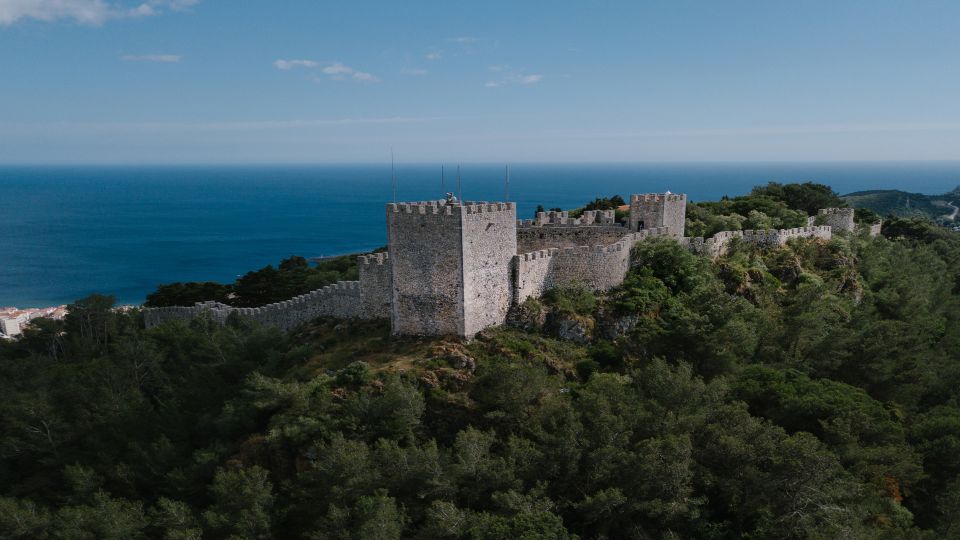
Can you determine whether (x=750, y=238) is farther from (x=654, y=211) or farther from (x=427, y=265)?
(x=427, y=265)

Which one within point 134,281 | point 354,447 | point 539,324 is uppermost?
point 539,324

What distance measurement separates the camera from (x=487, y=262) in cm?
2172

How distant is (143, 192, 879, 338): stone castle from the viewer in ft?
68.8

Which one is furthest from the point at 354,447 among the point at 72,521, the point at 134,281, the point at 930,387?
the point at 134,281

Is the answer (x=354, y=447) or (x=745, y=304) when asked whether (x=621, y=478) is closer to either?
(x=354, y=447)

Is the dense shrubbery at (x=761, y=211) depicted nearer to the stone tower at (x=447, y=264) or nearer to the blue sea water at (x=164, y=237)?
the stone tower at (x=447, y=264)

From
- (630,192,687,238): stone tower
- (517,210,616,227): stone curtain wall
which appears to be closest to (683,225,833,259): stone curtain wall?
(630,192,687,238): stone tower

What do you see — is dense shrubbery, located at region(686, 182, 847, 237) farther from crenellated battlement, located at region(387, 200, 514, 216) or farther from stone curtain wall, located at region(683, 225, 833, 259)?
crenellated battlement, located at region(387, 200, 514, 216)

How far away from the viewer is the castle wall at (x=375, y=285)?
81.6 ft

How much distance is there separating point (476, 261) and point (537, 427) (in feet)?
19.2

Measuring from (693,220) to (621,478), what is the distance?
19812 millimetres

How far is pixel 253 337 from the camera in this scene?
24594 millimetres

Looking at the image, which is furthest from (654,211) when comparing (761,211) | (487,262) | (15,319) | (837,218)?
(15,319)

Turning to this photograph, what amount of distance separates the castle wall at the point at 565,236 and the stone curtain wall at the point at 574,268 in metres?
2.17
